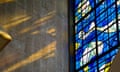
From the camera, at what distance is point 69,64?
12.6 meters

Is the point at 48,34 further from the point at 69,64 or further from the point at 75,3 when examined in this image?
the point at 75,3

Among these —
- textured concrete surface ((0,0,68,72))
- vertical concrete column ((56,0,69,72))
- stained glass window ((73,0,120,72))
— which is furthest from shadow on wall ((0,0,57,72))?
stained glass window ((73,0,120,72))

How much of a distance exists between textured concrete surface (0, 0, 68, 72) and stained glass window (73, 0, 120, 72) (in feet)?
3.30

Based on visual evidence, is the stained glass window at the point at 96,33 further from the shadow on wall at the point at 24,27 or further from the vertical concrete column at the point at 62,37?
the shadow on wall at the point at 24,27

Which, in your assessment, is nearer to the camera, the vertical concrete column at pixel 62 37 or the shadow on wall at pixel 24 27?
the shadow on wall at pixel 24 27

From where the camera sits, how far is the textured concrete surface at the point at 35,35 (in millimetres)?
9953

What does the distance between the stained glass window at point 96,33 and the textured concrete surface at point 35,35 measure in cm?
100

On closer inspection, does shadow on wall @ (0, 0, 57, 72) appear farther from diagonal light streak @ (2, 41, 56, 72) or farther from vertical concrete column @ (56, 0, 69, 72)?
vertical concrete column @ (56, 0, 69, 72)

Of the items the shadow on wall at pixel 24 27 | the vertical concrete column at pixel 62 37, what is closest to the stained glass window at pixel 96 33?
the vertical concrete column at pixel 62 37

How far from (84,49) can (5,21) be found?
425 centimetres

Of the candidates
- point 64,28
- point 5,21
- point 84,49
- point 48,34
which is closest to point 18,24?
point 5,21

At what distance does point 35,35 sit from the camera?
11039 millimetres

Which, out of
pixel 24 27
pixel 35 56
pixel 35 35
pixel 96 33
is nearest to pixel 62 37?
pixel 96 33

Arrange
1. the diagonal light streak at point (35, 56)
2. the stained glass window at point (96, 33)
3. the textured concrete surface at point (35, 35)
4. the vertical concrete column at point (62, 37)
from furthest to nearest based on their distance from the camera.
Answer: the stained glass window at point (96, 33) < the vertical concrete column at point (62, 37) < the textured concrete surface at point (35, 35) < the diagonal light streak at point (35, 56)
